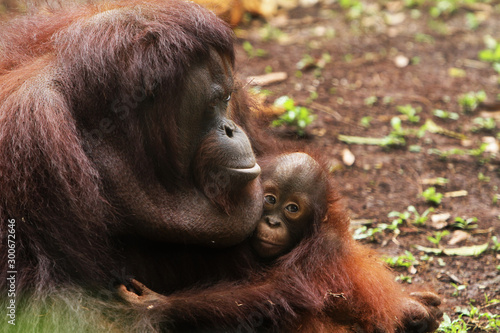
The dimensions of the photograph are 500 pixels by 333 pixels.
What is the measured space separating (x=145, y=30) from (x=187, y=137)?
0.49m

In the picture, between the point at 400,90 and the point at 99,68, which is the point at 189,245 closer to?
the point at 99,68

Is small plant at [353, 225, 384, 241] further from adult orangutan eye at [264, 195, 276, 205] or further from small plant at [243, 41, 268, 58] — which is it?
small plant at [243, 41, 268, 58]

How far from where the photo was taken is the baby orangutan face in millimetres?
3086

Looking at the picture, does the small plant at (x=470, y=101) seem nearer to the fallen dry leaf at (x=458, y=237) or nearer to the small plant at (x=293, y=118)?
the small plant at (x=293, y=118)

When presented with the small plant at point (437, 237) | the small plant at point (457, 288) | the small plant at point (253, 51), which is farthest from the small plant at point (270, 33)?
the small plant at point (457, 288)

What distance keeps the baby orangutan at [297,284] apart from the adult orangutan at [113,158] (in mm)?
59

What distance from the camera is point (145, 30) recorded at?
2.61 metres

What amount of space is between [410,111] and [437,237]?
187 cm

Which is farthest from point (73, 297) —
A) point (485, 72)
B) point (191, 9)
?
point (485, 72)

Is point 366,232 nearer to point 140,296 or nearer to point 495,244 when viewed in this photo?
point 495,244

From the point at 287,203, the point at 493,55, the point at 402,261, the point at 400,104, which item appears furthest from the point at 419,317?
the point at 493,55

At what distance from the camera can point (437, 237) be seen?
402cm

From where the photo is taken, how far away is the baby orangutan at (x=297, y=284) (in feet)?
8.65

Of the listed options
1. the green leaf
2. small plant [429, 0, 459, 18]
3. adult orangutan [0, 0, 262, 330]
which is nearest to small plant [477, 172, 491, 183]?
the green leaf
